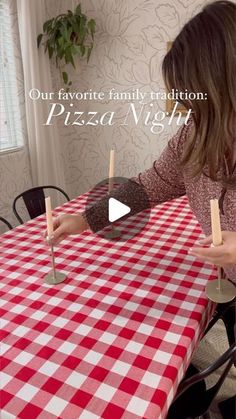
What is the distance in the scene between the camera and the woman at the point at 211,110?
791 millimetres

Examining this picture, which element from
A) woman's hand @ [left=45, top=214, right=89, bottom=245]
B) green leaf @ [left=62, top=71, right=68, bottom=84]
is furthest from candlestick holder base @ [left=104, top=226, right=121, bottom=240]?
green leaf @ [left=62, top=71, right=68, bottom=84]

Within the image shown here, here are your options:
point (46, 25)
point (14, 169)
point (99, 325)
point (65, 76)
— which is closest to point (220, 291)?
point (99, 325)

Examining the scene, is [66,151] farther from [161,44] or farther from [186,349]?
[186,349]

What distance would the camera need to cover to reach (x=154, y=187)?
1259 millimetres

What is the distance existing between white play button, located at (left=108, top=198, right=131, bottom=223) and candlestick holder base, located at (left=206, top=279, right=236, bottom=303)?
48cm

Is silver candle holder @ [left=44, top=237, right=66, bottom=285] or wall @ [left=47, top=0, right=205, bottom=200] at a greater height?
wall @ [left=47, top=0, right=205, bottom=200]

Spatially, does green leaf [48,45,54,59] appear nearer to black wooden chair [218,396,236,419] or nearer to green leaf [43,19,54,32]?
green leaf [43,19,54,32]

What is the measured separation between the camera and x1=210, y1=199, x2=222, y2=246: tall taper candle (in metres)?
0.80

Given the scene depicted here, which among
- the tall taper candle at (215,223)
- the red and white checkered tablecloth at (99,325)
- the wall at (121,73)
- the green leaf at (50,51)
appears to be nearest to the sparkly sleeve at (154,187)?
the red and white checkered tablecloth at (99,325)

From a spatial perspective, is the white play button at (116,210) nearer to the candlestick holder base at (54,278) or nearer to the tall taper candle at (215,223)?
the candlestick holder base at (54,278)

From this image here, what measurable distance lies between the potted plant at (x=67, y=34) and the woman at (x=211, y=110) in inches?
74.8

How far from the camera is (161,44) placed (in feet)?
8.81

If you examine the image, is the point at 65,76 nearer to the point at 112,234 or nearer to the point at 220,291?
the point at 112,234

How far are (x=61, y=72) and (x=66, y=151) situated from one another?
0.71 meters
